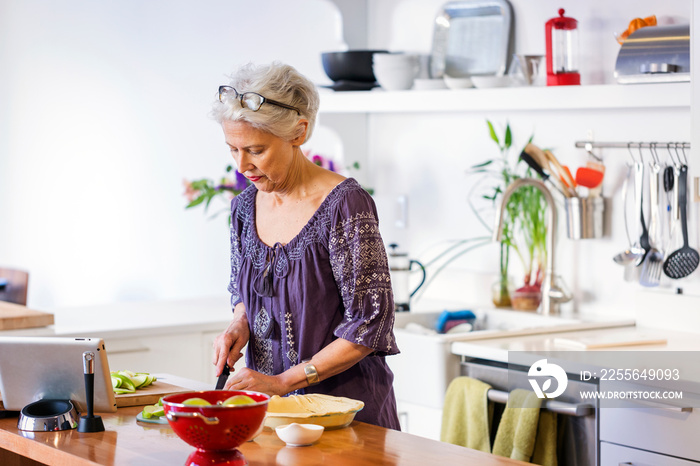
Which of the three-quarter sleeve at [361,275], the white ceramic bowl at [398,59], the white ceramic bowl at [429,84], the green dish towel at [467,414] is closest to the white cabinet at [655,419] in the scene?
the green dish towel at [467,414]

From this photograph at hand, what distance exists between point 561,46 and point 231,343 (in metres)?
1.65

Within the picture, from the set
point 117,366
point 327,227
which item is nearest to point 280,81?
point 327,227

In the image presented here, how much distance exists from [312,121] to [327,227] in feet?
0.78

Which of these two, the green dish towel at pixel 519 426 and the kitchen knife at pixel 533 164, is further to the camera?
the kitchen knife at pixel 533 164

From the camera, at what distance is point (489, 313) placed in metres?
3.37

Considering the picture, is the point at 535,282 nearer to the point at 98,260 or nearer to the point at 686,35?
the point at 686,35

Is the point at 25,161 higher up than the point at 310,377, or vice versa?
the point at 25,161

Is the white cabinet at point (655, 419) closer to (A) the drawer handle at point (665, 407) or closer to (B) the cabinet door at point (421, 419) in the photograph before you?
(A) the drawer handle at point (665, 407)

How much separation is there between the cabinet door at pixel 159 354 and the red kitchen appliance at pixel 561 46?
1469mm

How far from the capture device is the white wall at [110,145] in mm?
4566

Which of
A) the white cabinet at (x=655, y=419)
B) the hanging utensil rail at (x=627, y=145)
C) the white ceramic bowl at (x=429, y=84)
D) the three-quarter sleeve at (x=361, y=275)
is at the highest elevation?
the white ceramic bowl at (x=429, y=84)

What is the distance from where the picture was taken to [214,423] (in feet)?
4.91

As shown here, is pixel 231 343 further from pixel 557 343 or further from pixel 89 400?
pixel 557 343

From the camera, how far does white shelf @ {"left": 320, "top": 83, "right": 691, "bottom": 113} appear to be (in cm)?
278
